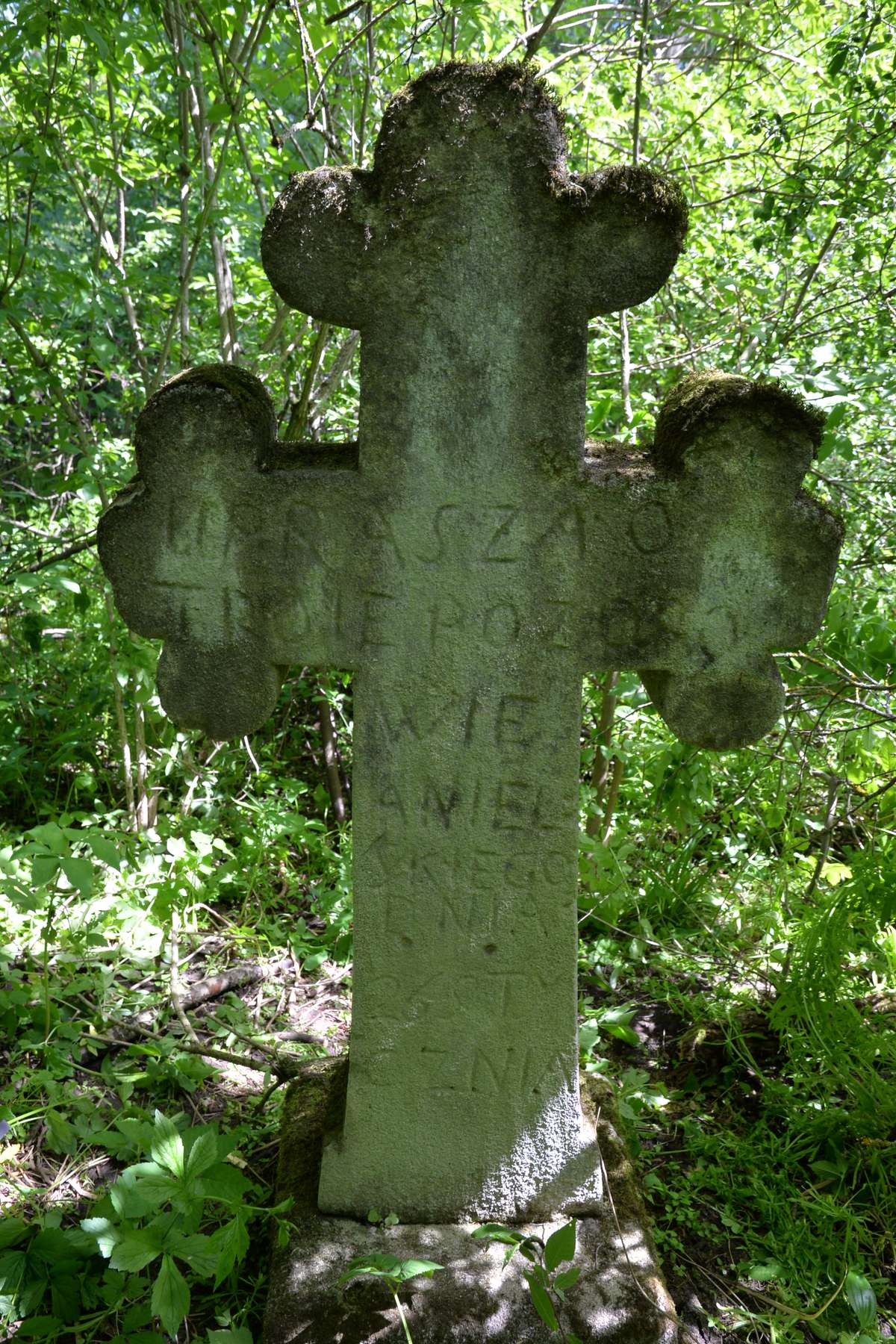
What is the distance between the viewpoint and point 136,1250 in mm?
1900

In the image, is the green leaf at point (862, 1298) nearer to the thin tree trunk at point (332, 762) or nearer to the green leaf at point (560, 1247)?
the green leaf at point (560, 1247)

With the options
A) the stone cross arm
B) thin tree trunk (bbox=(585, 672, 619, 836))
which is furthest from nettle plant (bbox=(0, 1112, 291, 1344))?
thin tree trunk (bbox=(585, 672, 619, 836))

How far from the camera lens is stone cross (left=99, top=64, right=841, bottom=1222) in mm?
1785

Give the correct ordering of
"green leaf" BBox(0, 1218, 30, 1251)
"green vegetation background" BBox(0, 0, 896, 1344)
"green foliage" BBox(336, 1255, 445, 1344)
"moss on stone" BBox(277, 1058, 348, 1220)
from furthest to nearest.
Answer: "green vegetation background" BBox(0, 0, 896, 1344) < "moss on stone" BBox(277, 1058, 348, 1220) < "green leaf" BBox(0, 1218, 30, 1251) < "green foliage" BBox(336, 1255, 445, 1344)

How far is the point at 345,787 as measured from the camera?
14.7ft

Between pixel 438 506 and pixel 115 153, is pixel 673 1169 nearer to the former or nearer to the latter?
pixel 438 506

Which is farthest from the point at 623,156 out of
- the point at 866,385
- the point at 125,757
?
the point at 125,757

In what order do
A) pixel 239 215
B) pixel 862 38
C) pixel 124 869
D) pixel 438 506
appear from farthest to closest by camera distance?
pixel 239 215
pixel 124 869
pixel 862 38
pixel 438 506

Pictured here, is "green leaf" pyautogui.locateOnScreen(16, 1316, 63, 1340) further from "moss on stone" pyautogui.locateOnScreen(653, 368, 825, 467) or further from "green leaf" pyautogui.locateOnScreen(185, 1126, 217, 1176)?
"moss on stone" pyautogui.locateOnScreen(653, 368, 825, 467)

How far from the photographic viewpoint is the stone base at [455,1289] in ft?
6.38

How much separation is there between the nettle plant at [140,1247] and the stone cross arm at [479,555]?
0.90 m

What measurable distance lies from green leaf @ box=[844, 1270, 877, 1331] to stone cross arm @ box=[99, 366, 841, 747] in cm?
108

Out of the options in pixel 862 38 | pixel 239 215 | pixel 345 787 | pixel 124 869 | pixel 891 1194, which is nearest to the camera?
pixel 891 1194

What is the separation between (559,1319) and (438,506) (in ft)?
5.20
